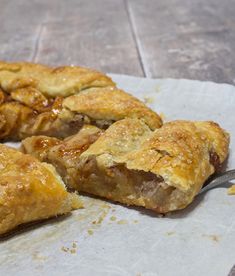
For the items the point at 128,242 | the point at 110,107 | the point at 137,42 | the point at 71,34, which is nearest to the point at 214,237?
the point at 128,242

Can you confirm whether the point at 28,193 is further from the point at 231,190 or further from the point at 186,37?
the point at 186,37

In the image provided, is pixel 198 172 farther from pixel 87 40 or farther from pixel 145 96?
pixel 87 40

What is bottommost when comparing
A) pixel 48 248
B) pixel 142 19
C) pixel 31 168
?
pixel 142 19

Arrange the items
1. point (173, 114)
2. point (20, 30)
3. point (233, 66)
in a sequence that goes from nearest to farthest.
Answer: point (173, 114), point (233, 66), point (20, 30)

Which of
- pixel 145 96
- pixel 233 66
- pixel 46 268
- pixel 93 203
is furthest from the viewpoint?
pixel 233 66

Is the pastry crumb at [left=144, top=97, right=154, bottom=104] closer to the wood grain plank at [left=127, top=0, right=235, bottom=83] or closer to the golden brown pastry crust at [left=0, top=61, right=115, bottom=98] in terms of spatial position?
the golden brown pastry crust at [left=0, top=61, right=115, bottom=98]

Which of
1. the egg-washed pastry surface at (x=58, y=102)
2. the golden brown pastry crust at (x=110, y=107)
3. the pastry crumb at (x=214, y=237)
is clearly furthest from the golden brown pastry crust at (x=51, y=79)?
the pastry crumb at (x=214, y=237)

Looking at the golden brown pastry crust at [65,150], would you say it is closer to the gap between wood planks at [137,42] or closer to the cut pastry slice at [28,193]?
the cut pastry slice at [28,193]

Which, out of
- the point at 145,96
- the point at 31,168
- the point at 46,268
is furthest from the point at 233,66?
the point at 46,268
